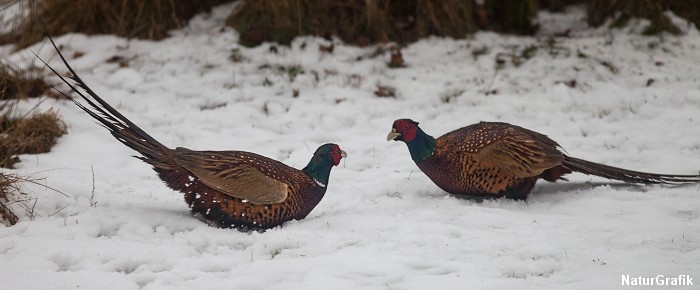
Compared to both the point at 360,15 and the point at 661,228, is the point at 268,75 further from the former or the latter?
the point at 661,228

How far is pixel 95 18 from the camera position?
8.06 metres

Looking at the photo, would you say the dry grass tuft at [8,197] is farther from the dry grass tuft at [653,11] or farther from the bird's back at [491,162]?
the dry grass tuft at [653,11]

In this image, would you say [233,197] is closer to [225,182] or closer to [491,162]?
[225,182]

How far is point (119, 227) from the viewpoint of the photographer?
4055 mm

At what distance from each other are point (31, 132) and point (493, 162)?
11.1ft

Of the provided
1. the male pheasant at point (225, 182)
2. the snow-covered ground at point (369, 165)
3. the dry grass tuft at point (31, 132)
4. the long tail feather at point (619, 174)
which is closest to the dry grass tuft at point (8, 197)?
the snow-covered ground at point (369, 165)

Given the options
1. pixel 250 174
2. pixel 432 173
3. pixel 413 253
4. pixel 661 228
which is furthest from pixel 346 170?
pixel 661 228

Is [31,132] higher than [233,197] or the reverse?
higher

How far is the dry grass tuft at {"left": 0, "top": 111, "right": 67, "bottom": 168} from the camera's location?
5.34 metres

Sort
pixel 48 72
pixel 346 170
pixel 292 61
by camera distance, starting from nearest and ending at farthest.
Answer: pixel 346 170 < pixel 48 72 < pixel 292 61

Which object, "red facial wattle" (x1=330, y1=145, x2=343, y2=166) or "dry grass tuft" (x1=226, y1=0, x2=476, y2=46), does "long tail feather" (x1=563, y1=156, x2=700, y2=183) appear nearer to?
"red facial wattle" (x1=330, y1=145, x2=343, y2=166)

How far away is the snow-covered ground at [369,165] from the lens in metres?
3.54

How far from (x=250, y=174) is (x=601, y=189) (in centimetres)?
227

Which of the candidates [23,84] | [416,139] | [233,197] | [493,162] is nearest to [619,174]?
[493,162]
